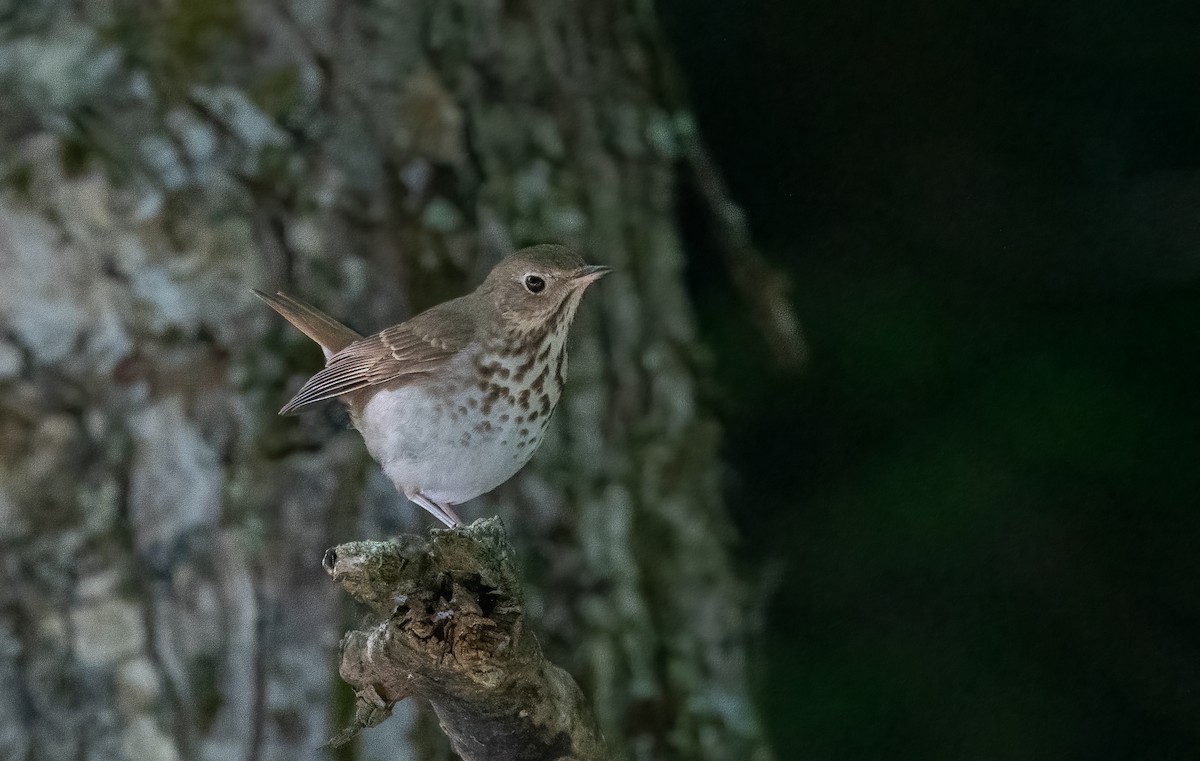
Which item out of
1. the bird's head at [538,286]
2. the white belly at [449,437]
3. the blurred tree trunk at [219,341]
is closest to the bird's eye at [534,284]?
the bird's head at [538,286]

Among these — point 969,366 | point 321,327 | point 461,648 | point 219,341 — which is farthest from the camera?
point 969,366

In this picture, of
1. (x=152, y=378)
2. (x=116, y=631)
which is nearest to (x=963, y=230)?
(x=152, y=378)

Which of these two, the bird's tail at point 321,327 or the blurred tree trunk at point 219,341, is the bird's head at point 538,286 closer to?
the bird's tail at point 321,327

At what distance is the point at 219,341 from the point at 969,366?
1216mm

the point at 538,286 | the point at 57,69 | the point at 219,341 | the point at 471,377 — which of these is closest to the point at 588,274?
the point at 538,286

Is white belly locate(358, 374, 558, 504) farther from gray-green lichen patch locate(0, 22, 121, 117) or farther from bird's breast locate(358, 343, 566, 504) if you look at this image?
gray-green lichen patch locate(0, 22, 121, 117)

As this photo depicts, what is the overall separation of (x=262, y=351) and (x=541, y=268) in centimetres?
71

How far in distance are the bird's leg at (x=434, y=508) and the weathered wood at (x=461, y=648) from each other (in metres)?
0.14

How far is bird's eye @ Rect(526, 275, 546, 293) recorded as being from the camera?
3.97 ft

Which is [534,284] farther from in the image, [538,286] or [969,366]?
[969,366]

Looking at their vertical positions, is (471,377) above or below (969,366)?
above

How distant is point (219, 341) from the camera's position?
1.77 m

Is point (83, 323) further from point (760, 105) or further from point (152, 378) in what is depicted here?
point (760, 105)

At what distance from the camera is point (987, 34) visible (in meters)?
2.11
